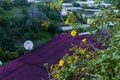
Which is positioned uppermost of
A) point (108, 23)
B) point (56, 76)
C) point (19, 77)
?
point (108, 23)

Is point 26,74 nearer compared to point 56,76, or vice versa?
point 56,76

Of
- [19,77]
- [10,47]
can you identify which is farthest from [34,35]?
[19,77]

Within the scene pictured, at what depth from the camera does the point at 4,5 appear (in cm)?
2128

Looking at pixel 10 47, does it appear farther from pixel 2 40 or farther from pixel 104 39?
pixel 104 39

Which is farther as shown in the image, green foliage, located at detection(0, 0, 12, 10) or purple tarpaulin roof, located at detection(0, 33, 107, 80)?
green foliage, located at detection(0, 0, 12, 10)

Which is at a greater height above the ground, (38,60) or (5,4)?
(38,60)

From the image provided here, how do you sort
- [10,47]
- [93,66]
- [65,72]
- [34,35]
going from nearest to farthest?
[93,66], [65,72], [10,47], [34,35]

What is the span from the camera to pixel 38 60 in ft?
10.7

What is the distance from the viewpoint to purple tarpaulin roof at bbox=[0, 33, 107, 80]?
298 centimetres

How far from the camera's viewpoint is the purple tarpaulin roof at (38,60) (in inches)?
117

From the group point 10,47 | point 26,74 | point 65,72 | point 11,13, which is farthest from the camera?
point 11,13

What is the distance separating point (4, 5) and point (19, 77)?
1883cm

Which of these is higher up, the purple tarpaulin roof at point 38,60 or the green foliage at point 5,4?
the purple tarpaulin roof at point 38,60

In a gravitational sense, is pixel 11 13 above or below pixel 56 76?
below
